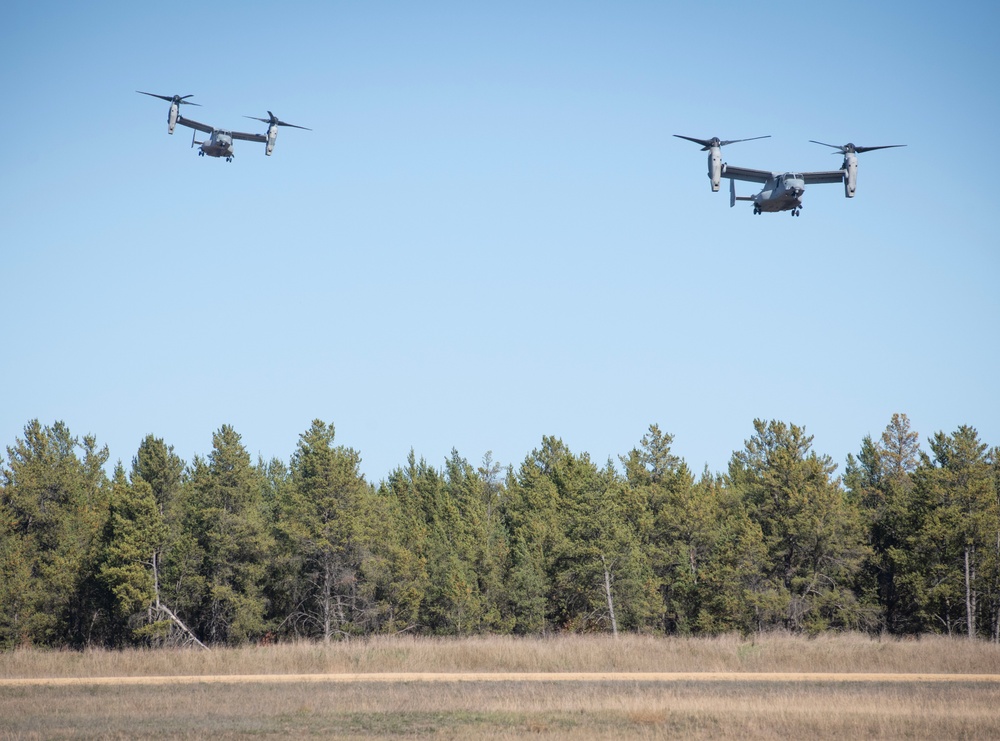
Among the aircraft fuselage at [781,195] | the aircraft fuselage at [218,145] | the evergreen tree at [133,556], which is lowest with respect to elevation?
the evergreen tree at [133,556]

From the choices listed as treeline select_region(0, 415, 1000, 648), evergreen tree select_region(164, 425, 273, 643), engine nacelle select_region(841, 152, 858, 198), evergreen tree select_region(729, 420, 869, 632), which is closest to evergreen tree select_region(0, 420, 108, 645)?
treeline select_region(0, 415, 1000, 648)

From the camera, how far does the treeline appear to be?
2438 inches

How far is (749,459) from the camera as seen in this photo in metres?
71.4

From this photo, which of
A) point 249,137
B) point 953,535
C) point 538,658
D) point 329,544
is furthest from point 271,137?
point 953,535

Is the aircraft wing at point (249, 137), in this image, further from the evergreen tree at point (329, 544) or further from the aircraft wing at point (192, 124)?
the evergreen tree at point (329, 544)

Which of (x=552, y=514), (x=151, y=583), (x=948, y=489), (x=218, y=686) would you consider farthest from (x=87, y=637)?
(x=948, y=489)

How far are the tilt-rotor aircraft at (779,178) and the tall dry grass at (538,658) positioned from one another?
59.4ft

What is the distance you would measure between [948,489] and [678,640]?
86.3ft

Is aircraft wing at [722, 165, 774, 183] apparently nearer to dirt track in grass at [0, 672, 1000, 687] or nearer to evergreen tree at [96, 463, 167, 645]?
dirt track in grass at [0, 672, 1000, 687]

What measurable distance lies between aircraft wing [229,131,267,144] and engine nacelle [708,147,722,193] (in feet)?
83.8

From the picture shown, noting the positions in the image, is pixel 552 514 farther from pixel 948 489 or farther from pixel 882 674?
pixel 882 674

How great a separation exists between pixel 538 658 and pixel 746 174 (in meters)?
23.0

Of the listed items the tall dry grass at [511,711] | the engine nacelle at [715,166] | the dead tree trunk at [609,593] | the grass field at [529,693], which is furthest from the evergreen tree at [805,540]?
the tall dry grass at [511,711]

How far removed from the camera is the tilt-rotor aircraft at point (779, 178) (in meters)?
44.5
